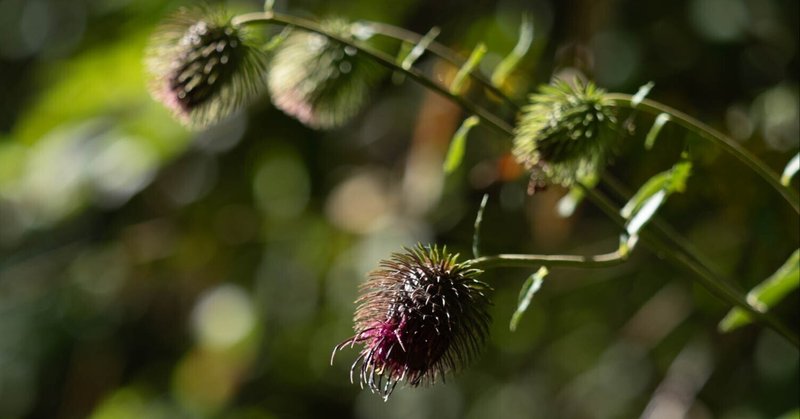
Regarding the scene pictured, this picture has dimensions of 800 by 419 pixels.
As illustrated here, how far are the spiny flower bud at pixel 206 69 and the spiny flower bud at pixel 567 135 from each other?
33 centimetres

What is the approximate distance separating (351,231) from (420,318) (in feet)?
5.17

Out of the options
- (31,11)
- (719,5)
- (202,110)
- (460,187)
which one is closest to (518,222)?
(460,187)

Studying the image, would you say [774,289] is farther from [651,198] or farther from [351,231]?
[351,231]

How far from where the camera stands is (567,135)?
108cm

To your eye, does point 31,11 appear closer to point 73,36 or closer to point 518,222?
point 73,36

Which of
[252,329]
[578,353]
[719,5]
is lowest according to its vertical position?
[252,329]

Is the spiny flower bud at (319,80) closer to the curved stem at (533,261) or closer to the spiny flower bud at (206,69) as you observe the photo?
the spiny flower bud at (206,69)

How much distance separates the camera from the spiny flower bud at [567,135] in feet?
3.54

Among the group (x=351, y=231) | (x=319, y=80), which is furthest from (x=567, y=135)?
(x=351, y=231)

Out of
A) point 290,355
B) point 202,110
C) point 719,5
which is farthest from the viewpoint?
point 290,355

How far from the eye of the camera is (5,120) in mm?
3756

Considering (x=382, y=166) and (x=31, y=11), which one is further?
(x=31, y=11)

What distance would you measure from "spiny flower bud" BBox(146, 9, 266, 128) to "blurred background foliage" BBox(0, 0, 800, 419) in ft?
2.62

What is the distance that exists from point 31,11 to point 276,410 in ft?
5.05
